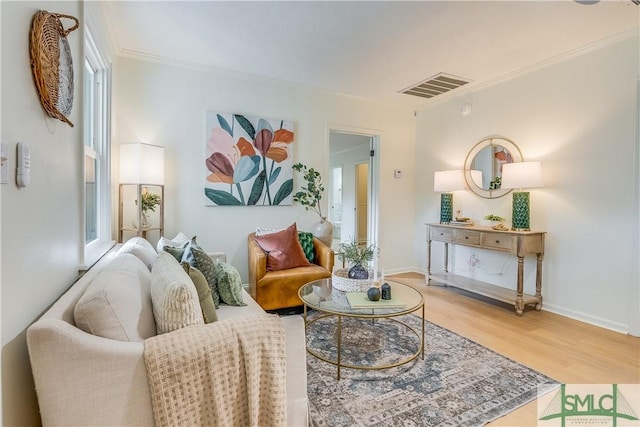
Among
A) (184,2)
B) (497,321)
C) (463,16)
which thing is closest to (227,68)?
(184,2)

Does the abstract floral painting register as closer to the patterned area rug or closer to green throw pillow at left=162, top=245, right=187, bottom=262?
green throw pillow at left=162, top=245, right=187, bottom=262

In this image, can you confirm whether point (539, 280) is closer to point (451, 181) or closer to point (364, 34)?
point (451, 181)

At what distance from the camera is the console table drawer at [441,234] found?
3.78m

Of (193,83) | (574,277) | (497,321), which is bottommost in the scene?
(497,321)

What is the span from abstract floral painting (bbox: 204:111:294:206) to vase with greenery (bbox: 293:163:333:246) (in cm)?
12

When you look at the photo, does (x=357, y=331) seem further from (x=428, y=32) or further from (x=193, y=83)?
(x=193, y=83)

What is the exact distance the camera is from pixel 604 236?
284cm

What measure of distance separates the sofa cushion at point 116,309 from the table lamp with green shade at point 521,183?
332 centimetres

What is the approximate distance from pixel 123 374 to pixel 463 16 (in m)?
2.97

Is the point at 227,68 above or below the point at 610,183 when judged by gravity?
above

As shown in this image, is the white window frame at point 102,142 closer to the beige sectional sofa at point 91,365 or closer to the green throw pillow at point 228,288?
the green throw pillow at point 228,288

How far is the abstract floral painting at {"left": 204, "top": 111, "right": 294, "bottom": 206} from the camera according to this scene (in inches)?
135

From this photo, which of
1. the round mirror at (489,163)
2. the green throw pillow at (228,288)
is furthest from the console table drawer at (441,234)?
the green throw pillow at (228,288)

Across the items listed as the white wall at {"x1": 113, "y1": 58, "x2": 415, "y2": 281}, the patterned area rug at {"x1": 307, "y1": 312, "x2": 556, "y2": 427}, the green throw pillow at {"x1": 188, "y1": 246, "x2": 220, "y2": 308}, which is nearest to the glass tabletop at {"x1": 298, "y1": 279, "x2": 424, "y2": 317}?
the patterned area rug at {"x1": 307, "y1": 312, "x2": 556, "y2": 427}
